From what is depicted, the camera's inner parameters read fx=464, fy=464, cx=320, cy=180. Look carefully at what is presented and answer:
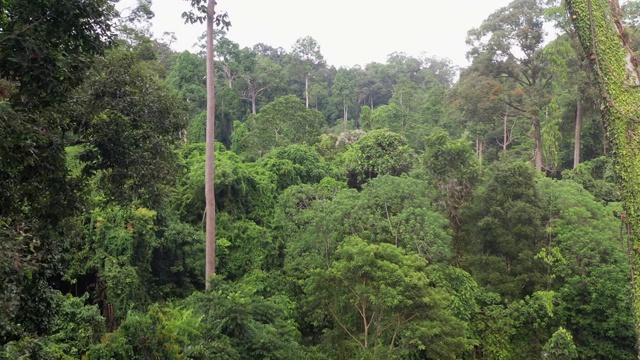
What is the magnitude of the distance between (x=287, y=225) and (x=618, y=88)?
930cm

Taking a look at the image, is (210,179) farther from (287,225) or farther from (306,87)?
(306,87)

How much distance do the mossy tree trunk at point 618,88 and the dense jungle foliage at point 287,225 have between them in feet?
0.88

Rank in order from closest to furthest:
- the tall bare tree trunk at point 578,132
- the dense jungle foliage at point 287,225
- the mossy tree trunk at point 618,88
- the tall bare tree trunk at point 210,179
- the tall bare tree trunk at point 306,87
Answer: the dense jungle foliage at point 287,225
the mossy tree trunk at point 618,88
the tall bare tree trunk at point 210,179
the tall bare tree trunk at point 578,132
the tall bare tree trunk at point 306,87

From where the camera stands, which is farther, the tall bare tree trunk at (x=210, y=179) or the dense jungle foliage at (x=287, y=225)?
the tall bare tree trunk at (x=210, y=179)

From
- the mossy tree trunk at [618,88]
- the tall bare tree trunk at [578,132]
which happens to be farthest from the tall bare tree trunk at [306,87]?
the mossy tree trunk at [618,88]

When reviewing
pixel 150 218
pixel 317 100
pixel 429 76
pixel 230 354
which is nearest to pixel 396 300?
pixel 230 354

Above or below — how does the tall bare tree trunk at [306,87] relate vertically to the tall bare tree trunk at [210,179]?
above

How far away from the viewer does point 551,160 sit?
912 inches

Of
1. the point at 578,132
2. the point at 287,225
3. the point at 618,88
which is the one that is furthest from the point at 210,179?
A: the point at 578,132

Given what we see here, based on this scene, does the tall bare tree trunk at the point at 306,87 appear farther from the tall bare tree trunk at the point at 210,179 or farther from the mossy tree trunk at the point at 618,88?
the mossy tree trunk at the point at 618,88

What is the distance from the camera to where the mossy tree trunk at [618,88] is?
206 inches

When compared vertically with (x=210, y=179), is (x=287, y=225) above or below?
below

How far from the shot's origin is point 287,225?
43.4 ft

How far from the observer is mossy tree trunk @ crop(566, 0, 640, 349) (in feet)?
17.2
